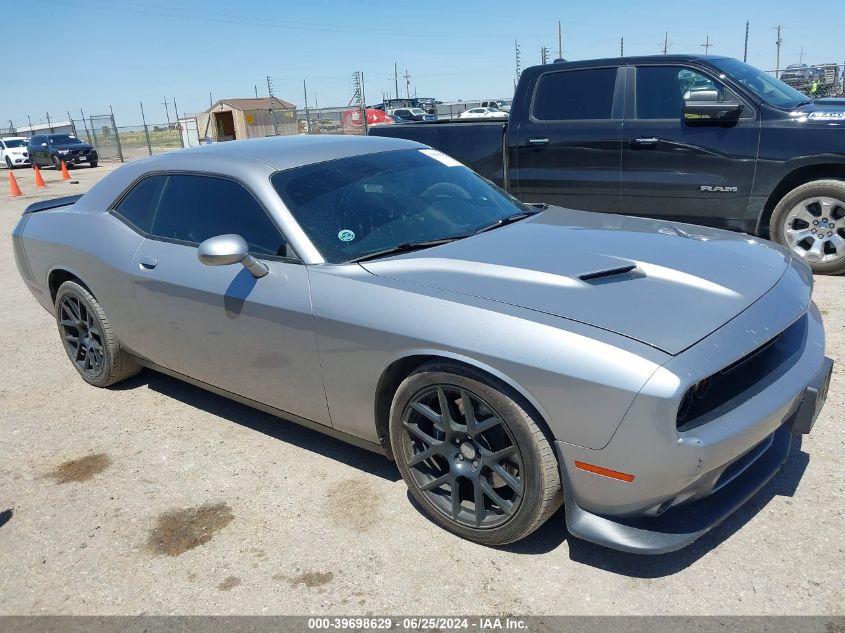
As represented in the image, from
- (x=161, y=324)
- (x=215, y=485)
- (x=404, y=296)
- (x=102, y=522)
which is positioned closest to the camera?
(x=404, y=296)

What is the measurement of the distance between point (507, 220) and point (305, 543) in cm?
189

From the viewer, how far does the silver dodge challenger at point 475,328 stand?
7.43 feet

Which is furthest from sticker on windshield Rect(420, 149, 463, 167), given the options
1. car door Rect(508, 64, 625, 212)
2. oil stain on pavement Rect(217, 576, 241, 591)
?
car door Rect(508, 64, 625, 212)

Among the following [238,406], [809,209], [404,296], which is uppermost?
[404,296]

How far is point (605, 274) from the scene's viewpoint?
2.68 meters

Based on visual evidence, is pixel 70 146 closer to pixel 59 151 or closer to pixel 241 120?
pixel 59 151

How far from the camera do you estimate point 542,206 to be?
4086 millimetres

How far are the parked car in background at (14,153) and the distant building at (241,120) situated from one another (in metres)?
8.52

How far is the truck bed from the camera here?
696cm

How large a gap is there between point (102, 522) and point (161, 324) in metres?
1.10

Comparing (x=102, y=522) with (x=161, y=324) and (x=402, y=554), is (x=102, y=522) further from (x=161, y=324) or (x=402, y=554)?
(x=402, y=554)

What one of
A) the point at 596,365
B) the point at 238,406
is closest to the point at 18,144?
the point at 238,406

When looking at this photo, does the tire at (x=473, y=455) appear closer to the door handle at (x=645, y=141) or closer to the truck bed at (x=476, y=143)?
the door handle at (x=645, y=141)

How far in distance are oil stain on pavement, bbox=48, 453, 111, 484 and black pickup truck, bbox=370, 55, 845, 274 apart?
4.64 m
